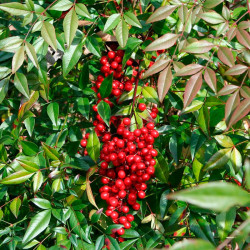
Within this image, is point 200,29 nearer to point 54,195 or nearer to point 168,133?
point 168,133

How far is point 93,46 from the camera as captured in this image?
1.12m

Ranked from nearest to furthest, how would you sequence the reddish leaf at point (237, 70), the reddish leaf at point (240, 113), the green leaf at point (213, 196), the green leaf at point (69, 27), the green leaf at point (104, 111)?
the green leaf at point (213, 196), the reddish leaf at point (240, 113), the reddish leaf at point (237, 70), the green leaf at point (69, 27), the green leaf at point (104, 111)

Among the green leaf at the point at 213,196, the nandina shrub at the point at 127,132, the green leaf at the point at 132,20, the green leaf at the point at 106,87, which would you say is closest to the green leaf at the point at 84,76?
the nandina shrub at the point at 127,132

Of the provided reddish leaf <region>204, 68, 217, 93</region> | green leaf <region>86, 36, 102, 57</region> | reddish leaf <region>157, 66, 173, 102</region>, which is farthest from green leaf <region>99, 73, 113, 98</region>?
reddish leaf <region>204, 68, 217, 93</region>

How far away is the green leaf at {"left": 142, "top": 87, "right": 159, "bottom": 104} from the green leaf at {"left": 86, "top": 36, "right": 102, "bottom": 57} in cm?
19

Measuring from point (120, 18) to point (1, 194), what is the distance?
0.69 metres

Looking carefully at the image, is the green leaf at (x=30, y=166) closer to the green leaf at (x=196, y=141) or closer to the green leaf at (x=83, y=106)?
the green leaf at (x=83, y=106)

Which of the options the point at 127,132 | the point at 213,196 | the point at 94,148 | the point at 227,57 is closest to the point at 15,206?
the point at 94,148

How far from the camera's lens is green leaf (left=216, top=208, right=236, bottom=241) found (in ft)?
2.93

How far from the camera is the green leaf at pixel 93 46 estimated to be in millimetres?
1117

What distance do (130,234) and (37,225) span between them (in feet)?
0.95

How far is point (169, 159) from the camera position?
4.45 ft

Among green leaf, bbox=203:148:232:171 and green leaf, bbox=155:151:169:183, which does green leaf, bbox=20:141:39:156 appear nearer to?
green leaf, bbox=155:151:169:183

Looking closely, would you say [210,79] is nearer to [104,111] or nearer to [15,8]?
[104,111]
